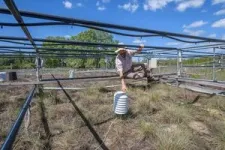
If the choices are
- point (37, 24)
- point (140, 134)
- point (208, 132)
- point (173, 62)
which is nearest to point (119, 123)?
point (140, 134)

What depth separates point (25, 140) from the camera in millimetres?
2709

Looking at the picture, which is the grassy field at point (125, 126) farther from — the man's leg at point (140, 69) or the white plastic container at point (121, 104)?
the man's leg at point (140, 69)

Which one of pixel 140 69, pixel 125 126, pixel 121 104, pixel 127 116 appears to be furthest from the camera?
pixel 140 69

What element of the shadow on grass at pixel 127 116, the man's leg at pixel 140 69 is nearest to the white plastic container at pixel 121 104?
the shadow on grass at pixel 127 116

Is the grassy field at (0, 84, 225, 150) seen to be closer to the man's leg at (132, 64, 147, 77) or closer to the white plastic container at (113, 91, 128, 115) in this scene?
the white plastic container at (113, 91, 128, 115)

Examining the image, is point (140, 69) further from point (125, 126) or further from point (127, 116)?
point (125, 126)

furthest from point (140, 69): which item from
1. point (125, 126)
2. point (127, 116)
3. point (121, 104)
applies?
point (125, 126)

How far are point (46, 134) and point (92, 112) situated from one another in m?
1.10

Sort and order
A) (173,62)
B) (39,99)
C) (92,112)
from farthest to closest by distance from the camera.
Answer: (173,62), (39,99), (92,112)

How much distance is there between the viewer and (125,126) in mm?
3328

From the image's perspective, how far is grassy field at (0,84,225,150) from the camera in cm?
271

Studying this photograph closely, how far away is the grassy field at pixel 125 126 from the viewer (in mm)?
2715

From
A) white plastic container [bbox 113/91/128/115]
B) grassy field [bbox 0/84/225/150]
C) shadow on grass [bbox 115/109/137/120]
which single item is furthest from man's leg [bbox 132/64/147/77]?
white plastic container [bbox 113/91/128/115]

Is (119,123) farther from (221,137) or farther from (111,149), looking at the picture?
(221,137)
